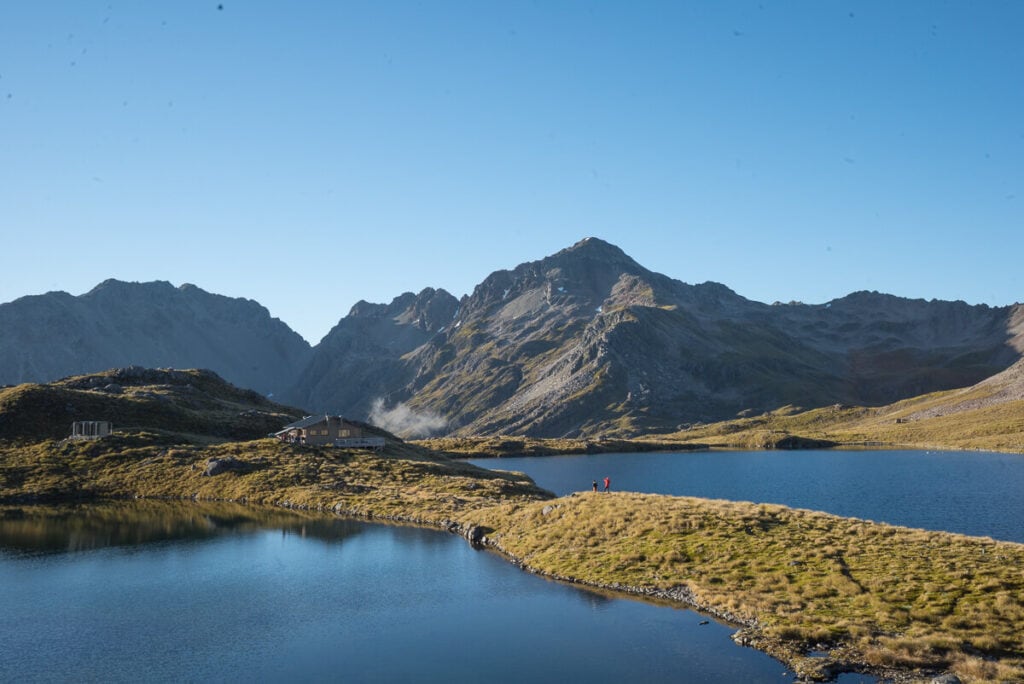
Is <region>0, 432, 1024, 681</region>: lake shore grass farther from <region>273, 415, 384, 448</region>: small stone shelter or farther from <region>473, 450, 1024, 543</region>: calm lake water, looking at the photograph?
<region>273, 415, 384, 448</region>: small stone shelter

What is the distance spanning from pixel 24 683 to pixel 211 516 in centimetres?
5802

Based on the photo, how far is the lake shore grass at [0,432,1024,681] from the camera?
127 feet

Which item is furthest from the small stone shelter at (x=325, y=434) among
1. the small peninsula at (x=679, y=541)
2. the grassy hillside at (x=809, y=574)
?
the grassy hillside at (x=809, y=574)

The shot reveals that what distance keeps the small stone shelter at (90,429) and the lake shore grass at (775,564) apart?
2377 cm

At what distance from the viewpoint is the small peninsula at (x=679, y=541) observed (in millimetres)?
39875

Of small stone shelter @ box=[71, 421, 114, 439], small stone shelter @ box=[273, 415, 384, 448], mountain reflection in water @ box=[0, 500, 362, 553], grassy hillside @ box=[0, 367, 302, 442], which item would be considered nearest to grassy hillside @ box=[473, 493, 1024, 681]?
mountain reflection in water @ box=[0, 500, 362, 553]

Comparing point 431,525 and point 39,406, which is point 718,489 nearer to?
point 431,525

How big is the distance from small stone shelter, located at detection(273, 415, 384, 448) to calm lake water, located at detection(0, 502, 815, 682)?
6291 centimetres

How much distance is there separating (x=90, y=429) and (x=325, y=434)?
139 feet

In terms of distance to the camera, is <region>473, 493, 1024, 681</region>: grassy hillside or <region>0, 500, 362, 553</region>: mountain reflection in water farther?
<region>0, 500, 362, 553</region>: mountain reflection in water

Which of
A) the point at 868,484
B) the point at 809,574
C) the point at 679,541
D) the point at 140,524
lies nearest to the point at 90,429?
the point at 140,524

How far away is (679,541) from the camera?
2349 inches

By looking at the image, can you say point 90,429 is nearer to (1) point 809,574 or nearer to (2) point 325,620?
(2) point 325,620

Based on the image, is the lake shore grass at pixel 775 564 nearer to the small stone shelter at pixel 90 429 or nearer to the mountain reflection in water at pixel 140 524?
the mountain reflection in water at pixel 140 524
